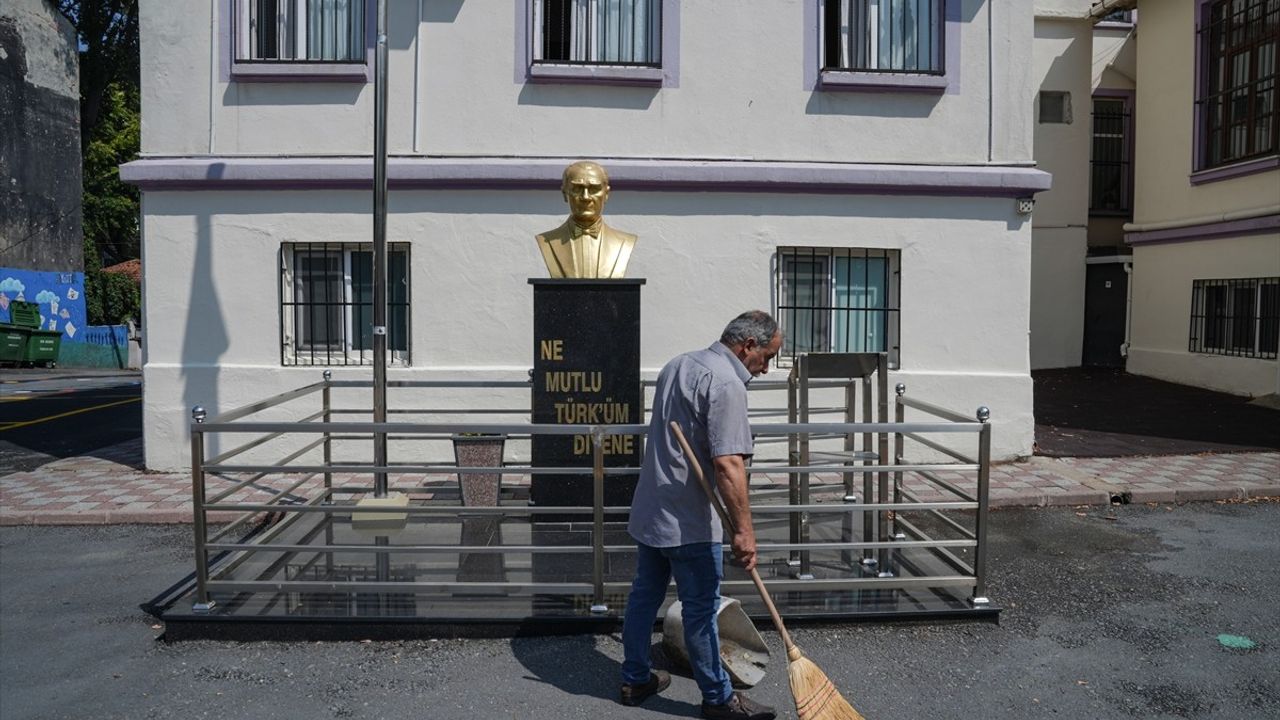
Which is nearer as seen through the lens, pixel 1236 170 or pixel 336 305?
pixel 336 305

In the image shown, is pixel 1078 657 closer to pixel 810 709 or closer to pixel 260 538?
pixel 810 709

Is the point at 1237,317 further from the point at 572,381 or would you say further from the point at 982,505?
the point at 572,381

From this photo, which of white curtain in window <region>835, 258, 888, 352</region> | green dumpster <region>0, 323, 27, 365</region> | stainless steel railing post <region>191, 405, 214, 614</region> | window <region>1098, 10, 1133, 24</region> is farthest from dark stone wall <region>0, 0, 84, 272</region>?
window <region>1098, 10, 1133, 24</region>

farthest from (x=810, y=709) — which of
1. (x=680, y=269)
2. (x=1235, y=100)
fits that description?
(x=1235, y=100)

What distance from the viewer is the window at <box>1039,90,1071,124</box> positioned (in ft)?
59.9

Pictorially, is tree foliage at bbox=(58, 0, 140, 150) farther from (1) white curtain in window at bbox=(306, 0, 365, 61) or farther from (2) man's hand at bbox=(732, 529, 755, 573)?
(2) man's hand at bbox=(732, 529, 755, 573)

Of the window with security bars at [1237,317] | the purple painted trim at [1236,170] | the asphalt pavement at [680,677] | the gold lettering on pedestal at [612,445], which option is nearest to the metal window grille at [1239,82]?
the purple painted trim at [1236,170]

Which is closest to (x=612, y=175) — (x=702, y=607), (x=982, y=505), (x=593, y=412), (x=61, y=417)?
(x=593, y=412)

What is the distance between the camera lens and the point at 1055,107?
18.3 metres

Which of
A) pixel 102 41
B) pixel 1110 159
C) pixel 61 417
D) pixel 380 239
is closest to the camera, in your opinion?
pixel 380 239

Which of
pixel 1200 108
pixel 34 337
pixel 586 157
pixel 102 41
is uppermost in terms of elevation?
pixel 102 41

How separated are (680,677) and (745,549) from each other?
1.02 m

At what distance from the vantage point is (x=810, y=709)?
4125mm

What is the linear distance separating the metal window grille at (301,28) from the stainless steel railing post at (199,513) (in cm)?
588
